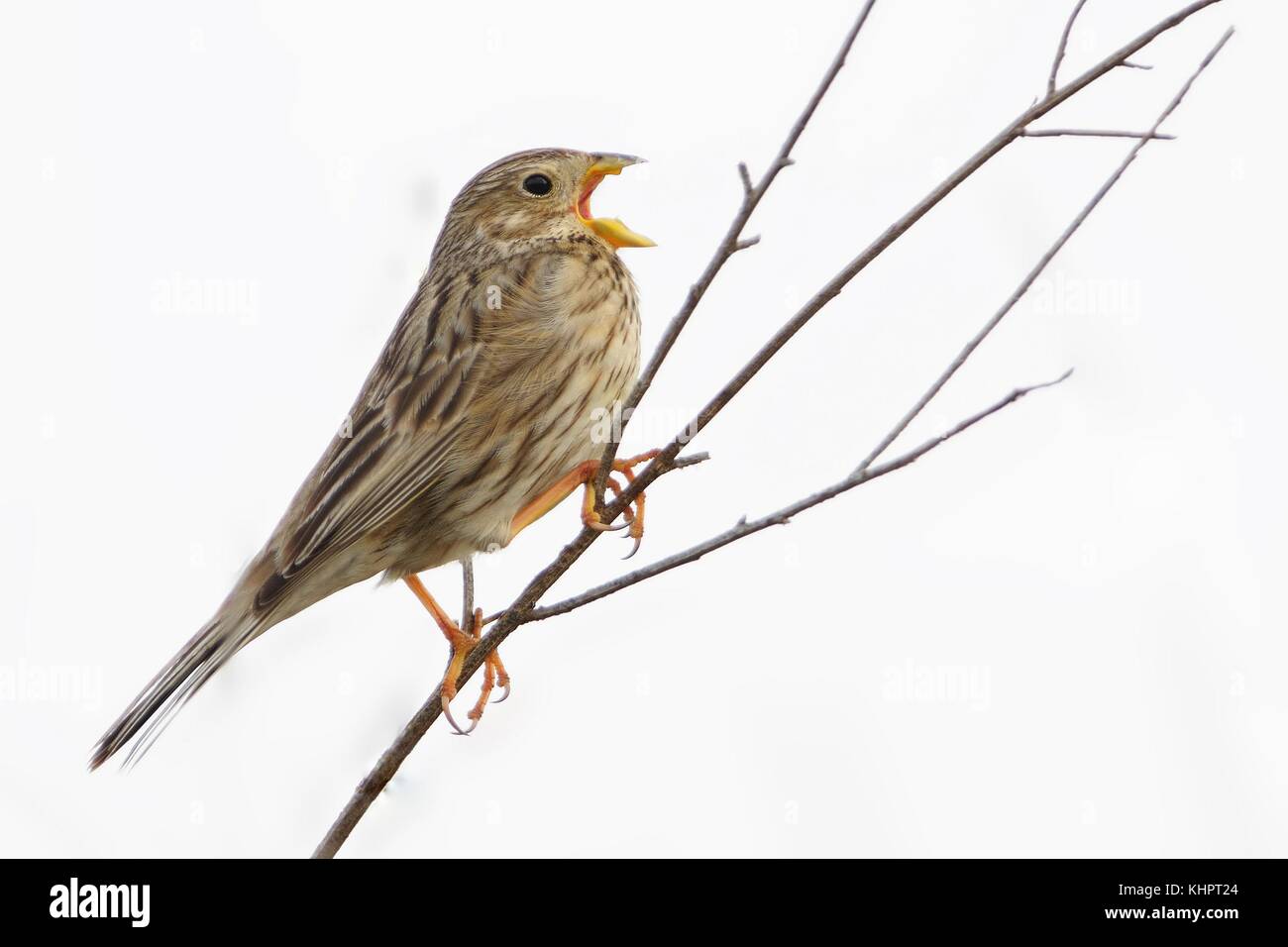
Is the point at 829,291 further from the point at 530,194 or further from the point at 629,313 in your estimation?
the point at 530,194

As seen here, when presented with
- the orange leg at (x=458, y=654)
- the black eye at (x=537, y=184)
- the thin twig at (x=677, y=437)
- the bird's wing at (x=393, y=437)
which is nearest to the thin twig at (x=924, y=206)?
the thin twig at (x=677, y=437)

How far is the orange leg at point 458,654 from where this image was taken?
470 cm

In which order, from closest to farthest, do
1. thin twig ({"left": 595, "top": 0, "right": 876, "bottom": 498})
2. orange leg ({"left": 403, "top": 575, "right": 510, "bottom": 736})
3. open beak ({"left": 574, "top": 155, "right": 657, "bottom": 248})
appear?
thin twig ({"left": 595, "top": 0, "right": 876, "bottom": 498}) → orange leg ({"left": 403, "top": 575, "right": 510, "bottom": 736}) → open beak ({"left": 574, "top": 155, "right": 657, "bottom": 248})

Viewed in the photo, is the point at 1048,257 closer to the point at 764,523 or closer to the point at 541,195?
the point at 764,523

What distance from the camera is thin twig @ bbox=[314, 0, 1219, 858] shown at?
3.27 metres

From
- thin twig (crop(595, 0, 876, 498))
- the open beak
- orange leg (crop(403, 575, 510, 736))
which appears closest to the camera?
thin twig (crop(595, 0, 876, 498))

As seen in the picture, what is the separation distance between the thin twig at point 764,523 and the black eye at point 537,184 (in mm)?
2906

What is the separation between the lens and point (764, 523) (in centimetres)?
361

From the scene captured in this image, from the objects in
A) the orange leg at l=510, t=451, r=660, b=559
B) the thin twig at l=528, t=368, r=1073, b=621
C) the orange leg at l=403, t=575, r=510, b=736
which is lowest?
the orange leg at l=403, t=575, r=510, b=736

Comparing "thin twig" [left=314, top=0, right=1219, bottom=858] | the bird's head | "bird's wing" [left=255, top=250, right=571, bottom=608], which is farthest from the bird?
"thin twig" [left=314, top=0, right=1219, bottom=858]

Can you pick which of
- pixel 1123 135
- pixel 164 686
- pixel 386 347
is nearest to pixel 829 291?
pixel 1123 135

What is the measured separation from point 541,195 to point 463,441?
1.38 m

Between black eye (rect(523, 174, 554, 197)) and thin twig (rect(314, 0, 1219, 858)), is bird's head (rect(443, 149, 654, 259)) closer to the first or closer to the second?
black eye (rect(523, 174, 554, 197))

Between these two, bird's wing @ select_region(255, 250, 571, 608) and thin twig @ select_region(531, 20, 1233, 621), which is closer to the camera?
thin twig @ select_region(531, 20, 1233, 621)
